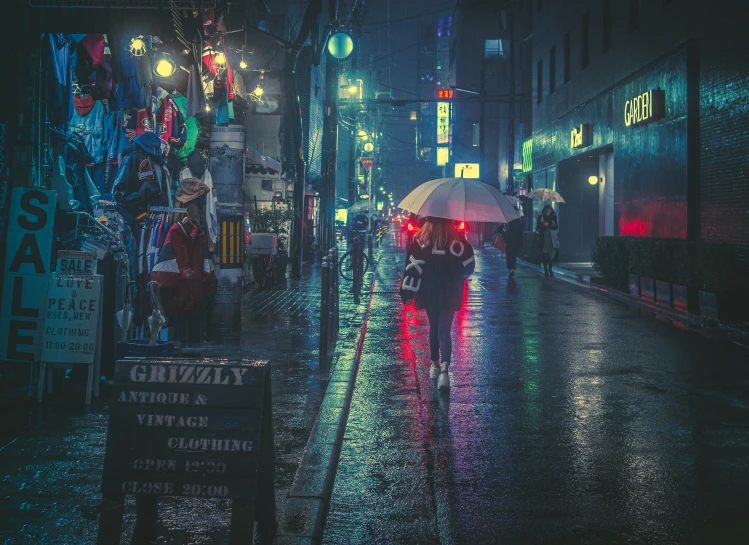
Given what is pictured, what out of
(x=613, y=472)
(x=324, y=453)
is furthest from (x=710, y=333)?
(x=324, y=453)

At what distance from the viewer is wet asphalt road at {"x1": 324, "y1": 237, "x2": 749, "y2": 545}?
16.7ft

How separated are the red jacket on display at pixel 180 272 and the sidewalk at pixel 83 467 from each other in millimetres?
1120

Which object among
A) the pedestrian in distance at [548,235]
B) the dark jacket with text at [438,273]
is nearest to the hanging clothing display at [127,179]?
the dark jacket with text at [438,273]

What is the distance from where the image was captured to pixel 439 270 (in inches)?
363

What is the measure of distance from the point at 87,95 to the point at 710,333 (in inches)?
397

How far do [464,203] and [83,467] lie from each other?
15.1 feet

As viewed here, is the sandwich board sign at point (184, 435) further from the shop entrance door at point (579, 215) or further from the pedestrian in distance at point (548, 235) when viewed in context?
the shop entrance door at point (579, 215)

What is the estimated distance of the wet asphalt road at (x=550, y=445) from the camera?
5094 mm

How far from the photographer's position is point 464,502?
549cm

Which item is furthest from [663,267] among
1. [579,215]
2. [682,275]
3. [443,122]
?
[443,122]

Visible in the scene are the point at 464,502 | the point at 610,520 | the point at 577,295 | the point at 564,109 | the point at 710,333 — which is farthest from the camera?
the point at 564,109

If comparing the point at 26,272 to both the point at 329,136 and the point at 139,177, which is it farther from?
the point at 329,136

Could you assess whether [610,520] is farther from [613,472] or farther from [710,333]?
[710,333]

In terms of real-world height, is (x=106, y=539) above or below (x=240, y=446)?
below
